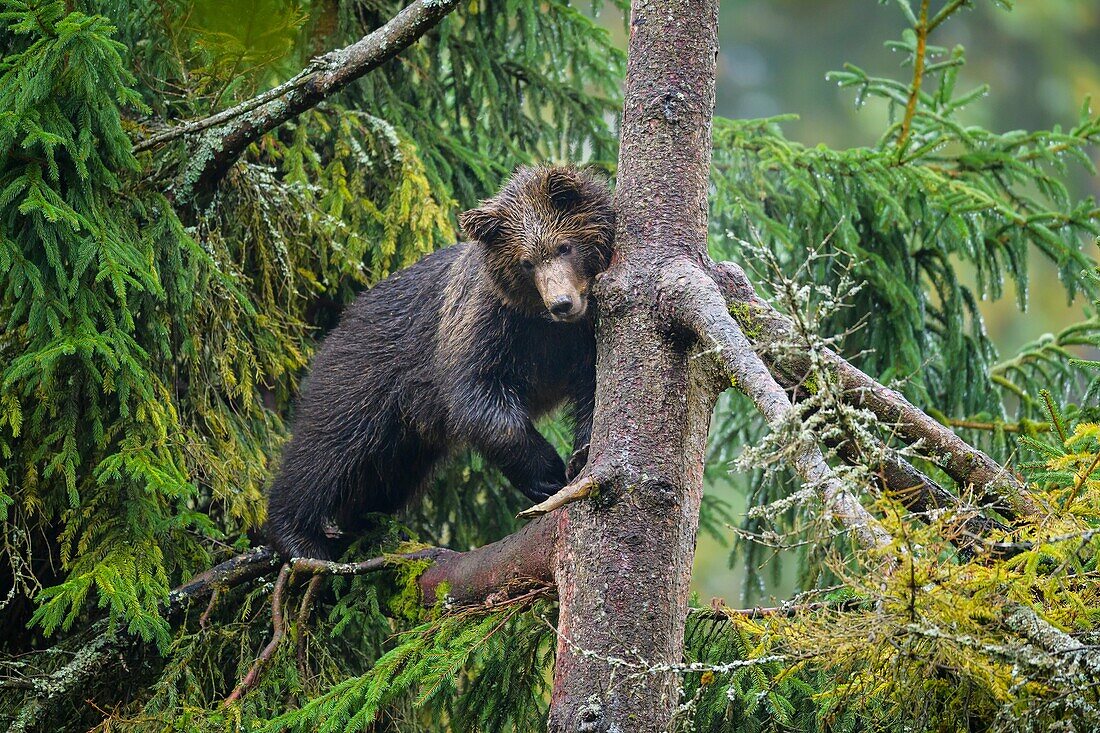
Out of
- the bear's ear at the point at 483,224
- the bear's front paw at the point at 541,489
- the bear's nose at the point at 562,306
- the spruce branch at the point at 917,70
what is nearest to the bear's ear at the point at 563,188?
the bear's ear at the point at 483,224

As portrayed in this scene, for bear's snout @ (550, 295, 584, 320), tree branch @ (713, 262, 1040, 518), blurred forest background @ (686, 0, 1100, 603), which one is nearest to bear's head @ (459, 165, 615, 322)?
bear's snout @ (550, 295, 584, 320)

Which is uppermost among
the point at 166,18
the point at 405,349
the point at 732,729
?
the point at 166,18

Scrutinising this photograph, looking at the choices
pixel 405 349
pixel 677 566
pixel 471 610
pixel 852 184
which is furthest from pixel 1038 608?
pixel 852 184

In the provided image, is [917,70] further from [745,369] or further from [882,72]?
[882,72]

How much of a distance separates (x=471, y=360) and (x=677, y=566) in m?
1.73

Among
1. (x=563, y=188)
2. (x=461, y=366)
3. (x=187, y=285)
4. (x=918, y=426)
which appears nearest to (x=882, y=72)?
(x=563, y=188)

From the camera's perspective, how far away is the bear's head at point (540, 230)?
14.2 ft

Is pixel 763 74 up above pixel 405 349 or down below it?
above

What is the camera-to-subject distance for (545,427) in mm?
5641

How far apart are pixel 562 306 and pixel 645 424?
0.91m

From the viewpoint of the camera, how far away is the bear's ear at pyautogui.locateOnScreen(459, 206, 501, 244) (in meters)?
4.54

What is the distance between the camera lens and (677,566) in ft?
10.1

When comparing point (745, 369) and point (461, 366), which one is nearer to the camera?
point (745, 369)

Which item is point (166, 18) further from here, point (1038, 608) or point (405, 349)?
point (1038, 608)
